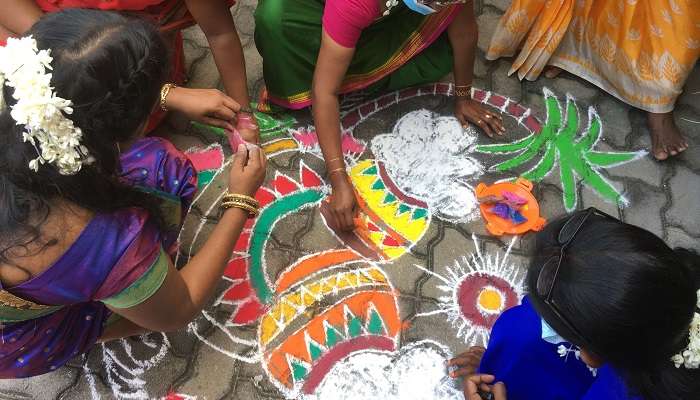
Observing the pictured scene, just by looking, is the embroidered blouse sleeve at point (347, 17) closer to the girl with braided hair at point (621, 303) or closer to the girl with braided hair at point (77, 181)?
the girl with braided hair at point (77, 181)

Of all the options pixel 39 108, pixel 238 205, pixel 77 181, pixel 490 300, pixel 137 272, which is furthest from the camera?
pixel 490 300

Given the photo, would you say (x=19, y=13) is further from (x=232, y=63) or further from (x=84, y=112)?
(x=84, y=112)

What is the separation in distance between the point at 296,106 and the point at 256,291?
74cm

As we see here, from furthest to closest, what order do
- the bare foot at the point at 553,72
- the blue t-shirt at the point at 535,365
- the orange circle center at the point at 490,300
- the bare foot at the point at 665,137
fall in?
1. the bare foot at the point at 553,72
2. the bare foot at the point at 665,137
3. the orange circle center at the point at 490,300
4. the blue t-shirt at the point at 535,365

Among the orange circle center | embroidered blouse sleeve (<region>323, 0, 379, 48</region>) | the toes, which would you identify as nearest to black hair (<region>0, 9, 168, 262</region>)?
embroidered blouse sleeve (<region>323, 0, 379, 48</region>)

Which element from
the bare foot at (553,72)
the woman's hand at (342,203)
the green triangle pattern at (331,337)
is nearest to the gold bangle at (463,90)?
the bare foot at (553,72)

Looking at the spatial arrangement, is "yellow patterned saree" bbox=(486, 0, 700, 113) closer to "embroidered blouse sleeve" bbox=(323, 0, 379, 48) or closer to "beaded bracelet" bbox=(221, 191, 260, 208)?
"embroidered blouse sleeve" bbox=(323, 0, 379, 48)

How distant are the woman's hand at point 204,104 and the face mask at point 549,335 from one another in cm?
112

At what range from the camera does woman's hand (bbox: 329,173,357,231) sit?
2021mm

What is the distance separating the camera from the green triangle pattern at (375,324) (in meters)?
1.91

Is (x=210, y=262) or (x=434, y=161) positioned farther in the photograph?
(x=434, y=161)

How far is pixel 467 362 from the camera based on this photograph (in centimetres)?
181

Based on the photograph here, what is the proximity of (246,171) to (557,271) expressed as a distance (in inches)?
34.8

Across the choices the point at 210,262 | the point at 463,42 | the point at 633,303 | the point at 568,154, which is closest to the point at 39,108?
the point at 210,262
